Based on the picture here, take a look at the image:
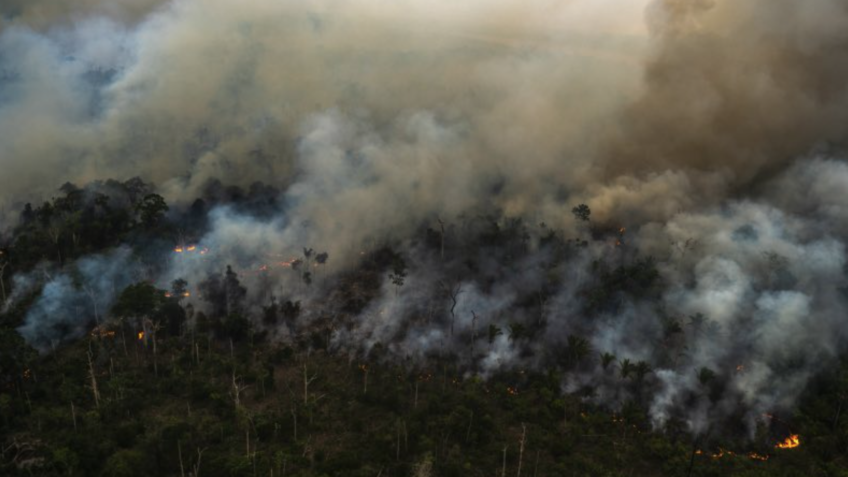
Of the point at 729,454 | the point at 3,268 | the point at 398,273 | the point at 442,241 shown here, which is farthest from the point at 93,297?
the point at 729,454

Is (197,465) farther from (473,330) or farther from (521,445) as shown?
(473,330)

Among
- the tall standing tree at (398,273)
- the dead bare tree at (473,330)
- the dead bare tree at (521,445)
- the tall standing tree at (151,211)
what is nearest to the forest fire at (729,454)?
the dead bare tree at (521,445)

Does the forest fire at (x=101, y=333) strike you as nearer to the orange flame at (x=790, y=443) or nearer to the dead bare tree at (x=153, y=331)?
the dead bare tree at (x=153, y=331)

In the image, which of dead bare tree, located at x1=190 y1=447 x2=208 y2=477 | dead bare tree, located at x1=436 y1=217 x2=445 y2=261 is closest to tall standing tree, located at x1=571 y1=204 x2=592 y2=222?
dead bare tree, located at x1=436 y1=217 x2=445 y2=261

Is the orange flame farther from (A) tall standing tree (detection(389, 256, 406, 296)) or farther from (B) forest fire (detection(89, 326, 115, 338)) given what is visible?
(B) forest fire (detection(89, 326, 115, 338))

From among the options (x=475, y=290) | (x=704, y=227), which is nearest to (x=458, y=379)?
(x=475, y=290)

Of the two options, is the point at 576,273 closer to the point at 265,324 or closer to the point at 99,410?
the point at 265,324

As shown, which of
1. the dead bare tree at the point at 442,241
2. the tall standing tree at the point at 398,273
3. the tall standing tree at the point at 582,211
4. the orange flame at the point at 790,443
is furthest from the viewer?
the tall standing tree at the point at 582,211
